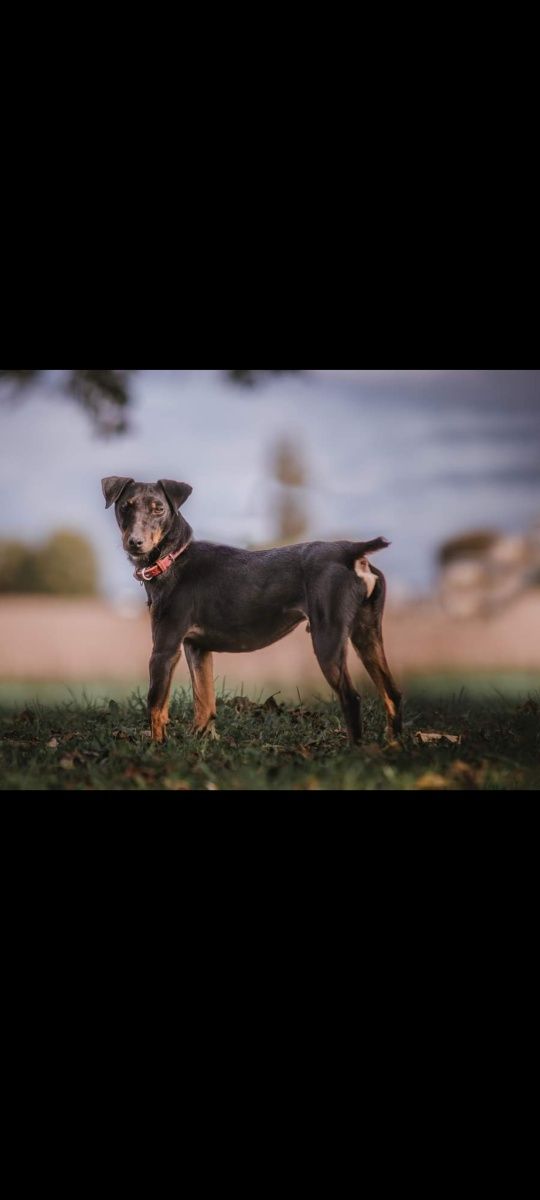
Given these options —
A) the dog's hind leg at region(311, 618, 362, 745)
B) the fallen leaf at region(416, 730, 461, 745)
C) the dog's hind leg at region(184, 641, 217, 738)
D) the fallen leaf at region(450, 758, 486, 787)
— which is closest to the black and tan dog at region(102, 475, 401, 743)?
the dog's hind leg at region(311, 618, 362, 745)

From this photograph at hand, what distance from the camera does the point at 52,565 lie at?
4.46 m

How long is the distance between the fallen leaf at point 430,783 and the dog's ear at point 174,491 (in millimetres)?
1562

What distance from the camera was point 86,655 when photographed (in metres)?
4.50

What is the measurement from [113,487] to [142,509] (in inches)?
6.6

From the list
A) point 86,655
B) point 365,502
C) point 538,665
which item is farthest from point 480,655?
point 86,655

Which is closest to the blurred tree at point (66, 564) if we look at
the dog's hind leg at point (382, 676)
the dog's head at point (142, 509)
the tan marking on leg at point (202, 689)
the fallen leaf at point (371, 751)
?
the dog's head at point (142, 509)

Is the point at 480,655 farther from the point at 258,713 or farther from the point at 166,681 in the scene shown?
the point at 166,681

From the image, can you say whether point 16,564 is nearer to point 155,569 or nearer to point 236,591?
point 155,569

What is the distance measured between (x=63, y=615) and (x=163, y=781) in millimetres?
1125

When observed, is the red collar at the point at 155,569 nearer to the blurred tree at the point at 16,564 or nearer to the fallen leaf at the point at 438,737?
the blurred tree at the point at 16,564

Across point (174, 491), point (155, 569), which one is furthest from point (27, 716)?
point (174, 491)

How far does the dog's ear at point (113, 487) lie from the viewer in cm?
403

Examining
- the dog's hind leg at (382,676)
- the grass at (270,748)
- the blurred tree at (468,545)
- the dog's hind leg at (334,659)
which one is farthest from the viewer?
the blurred tree at (468,545)

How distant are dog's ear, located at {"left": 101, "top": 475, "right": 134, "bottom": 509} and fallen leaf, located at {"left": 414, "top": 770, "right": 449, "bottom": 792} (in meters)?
1.75
